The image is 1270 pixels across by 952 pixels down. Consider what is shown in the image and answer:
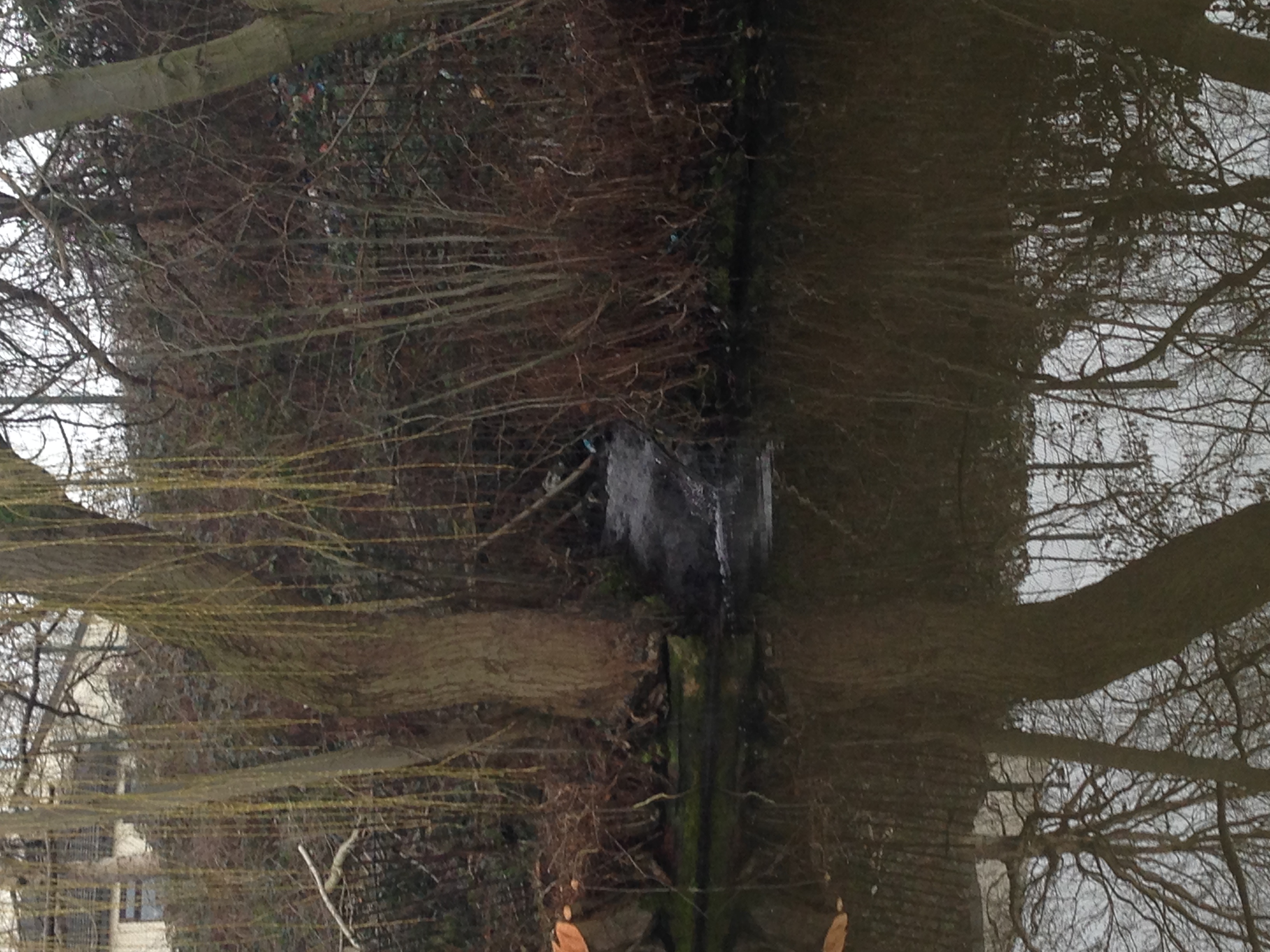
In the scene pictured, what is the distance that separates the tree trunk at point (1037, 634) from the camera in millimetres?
1645

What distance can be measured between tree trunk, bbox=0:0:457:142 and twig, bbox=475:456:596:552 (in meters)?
1.51

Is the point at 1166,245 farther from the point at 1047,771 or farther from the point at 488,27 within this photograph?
the point at 488,27

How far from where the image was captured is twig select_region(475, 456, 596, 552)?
3.05 m

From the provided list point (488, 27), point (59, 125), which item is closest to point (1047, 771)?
point (488, 27)

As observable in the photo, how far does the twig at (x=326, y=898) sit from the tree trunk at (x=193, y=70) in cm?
247

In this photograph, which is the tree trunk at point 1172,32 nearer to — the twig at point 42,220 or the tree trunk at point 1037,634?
the tree trunk at point 1037,634

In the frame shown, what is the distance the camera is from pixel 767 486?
2590 mm

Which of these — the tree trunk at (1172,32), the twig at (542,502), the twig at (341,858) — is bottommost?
the twig at (341,858)

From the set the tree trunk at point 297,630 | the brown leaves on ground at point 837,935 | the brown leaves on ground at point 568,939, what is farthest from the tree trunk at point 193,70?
the brown leaves on ground at point 837,935

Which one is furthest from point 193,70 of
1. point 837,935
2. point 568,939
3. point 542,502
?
point 837,935

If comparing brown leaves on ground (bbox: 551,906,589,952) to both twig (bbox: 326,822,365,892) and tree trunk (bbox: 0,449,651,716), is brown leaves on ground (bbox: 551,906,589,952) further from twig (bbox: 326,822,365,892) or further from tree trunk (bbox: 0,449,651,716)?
twig (bbox: 326,822,365,892)

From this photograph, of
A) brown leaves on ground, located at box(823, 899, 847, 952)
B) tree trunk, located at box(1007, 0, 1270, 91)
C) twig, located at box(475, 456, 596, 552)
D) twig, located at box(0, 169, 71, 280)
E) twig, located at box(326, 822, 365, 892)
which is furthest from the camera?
twig, located at box(326, 822, 365, 892)

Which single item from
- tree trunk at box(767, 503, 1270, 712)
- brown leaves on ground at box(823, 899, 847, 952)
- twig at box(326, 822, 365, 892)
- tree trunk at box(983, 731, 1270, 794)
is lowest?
brown leaves on ground at box(823, 899, 847, 952)

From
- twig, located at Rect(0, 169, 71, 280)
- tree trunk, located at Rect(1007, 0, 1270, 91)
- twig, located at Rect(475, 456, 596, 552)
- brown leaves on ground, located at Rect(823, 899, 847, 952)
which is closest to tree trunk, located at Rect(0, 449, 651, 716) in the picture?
twig, located at Rect(475, 456, 596, 552)
